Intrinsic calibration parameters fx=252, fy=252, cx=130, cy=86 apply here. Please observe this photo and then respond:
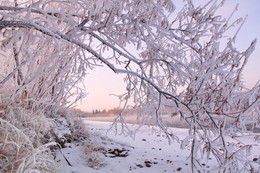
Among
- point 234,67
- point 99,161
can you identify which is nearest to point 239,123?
point 234,67

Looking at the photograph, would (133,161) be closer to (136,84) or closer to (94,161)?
(94,161)

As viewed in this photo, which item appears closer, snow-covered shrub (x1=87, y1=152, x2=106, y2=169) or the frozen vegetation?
the frozen vegetation

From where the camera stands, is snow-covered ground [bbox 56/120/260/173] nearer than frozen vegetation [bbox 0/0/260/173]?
No

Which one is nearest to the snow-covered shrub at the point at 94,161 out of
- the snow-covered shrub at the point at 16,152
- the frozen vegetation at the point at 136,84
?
the frozen vegetation at the point at 136,84

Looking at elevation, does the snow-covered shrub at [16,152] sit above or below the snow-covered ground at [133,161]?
above

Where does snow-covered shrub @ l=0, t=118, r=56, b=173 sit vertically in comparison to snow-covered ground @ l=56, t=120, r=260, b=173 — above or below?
above

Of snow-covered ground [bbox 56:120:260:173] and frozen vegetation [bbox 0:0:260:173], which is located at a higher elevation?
frozen vegetation [bbox 0:0:260:173]

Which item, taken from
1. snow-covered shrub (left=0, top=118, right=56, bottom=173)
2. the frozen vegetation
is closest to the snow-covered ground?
the frozen vegetation

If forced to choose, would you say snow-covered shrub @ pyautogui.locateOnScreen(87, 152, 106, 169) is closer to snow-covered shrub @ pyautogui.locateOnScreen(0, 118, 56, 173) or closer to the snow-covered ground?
the snow-covered ground

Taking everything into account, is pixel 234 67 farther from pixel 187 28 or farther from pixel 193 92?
pixel 187 28

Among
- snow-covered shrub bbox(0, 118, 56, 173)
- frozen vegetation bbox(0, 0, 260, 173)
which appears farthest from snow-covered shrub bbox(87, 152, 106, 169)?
snow-covered shrub bbox(0, 118, 56, 173)

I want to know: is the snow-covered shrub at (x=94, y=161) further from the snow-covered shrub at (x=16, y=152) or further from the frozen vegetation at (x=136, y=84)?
the snow-covered shrub at (x=16, y=152)

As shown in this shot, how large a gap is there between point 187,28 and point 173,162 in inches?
→ 81.0

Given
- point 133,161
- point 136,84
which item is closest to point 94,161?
point 133,161
